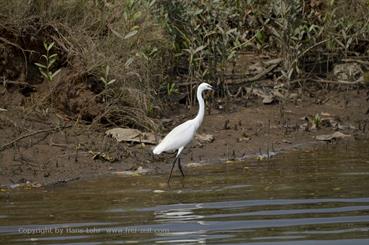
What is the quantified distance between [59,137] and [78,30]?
1.72 m

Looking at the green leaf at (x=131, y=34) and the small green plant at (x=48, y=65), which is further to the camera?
the green leaf at (x=131, y=34)

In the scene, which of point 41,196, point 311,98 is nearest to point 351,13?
point 311,98

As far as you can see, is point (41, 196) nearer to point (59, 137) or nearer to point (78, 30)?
point (59, 137)

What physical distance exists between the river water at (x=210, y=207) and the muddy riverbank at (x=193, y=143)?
0.51 metres

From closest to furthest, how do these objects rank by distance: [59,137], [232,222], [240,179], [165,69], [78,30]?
[232,222] → [240,179] → [59,137] → [78,30] → [165,69]

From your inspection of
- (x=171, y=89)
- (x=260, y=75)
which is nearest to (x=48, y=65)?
(x=171, y=89)

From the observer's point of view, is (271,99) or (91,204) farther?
(271,99)

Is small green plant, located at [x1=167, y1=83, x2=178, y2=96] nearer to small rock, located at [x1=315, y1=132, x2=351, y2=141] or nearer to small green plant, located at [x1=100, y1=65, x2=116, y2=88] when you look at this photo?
small green plant, located at [x1=100, y1=65, x2=116, y2=88]

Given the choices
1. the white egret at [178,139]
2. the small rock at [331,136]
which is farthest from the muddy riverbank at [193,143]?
the white egret at [178,139]

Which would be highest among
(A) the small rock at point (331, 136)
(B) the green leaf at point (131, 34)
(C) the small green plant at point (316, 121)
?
(B) the green leaf at point (131, 34)

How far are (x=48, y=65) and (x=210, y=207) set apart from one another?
4289 mm

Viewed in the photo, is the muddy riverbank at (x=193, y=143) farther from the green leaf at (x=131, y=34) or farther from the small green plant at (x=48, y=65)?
the green leaf at (x=131, y=34)

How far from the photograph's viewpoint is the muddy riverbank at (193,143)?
11383 mm

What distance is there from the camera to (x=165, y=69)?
14406mm
